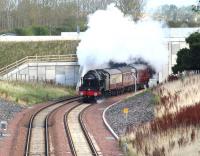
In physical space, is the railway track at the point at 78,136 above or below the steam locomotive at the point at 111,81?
below

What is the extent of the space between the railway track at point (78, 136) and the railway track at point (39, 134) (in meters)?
1.27

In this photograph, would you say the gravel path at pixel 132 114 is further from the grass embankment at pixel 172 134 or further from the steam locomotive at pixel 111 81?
the steam locomotive at pixel 111 81

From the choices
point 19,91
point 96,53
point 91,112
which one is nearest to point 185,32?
point 96,53

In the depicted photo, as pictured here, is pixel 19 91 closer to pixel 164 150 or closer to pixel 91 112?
pixel 91 112

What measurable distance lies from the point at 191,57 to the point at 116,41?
12.6 m

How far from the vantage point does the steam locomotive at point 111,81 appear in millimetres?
46000

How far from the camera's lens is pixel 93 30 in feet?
195

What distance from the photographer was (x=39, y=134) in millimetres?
29047

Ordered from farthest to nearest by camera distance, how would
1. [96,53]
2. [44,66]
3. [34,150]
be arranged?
[44,66] < [96,53] < [34,150]

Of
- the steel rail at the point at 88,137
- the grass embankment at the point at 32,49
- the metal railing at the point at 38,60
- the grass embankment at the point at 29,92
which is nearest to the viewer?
the steel rail at the point at 88,137

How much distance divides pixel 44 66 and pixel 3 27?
5148 centimetres

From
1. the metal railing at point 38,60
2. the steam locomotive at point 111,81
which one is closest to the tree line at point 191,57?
Result: the steam locomotive at point 111,81

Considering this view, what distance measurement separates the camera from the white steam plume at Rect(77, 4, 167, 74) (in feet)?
189

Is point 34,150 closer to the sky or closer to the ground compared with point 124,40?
closer to the ground
